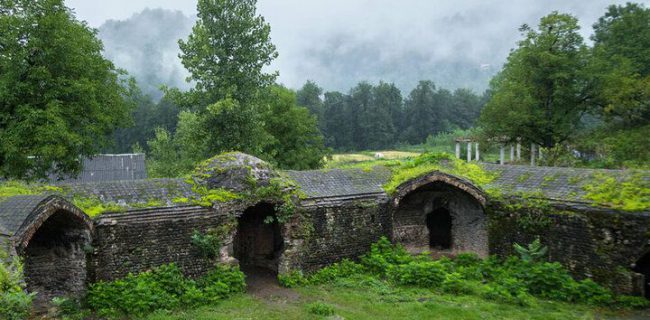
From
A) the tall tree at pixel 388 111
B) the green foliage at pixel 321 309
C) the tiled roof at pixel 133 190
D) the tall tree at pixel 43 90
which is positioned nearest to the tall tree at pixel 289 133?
the tall tree at pixel 43 90

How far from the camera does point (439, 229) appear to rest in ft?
63.5

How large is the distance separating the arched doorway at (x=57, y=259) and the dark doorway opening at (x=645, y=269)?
15.2 m

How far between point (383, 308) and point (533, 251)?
16.9 feet

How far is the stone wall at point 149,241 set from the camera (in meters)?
13.0

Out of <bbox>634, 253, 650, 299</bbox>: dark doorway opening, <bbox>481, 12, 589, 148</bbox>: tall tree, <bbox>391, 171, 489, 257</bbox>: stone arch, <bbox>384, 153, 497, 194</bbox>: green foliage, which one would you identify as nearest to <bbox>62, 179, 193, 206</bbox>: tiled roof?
<bbox>384, 153, 497, 194</bbox>: green foliage

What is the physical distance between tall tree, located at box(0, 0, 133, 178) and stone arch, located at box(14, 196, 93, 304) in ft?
20.0

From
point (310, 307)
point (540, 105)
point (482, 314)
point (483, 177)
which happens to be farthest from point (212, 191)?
point (540, 105)

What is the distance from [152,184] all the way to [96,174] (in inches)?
822

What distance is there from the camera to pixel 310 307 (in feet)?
42.8

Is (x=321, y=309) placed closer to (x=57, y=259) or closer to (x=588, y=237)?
(x=57, y=259)

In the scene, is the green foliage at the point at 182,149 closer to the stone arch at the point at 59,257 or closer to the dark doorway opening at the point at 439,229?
the stone arch at the point at 59,257

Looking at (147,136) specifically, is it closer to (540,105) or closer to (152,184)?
(540,105)

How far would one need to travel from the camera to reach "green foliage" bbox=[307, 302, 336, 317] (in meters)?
12.7


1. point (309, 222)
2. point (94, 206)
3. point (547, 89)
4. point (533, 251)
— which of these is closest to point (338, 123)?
point (547, 89)
